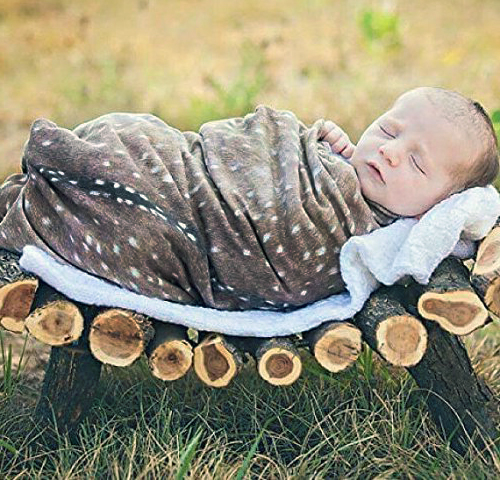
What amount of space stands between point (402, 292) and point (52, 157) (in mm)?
919

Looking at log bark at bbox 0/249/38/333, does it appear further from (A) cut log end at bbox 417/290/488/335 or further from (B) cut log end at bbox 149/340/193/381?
(A) cut log end at bbox 417/290/488/335

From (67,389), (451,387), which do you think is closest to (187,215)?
(67,389)

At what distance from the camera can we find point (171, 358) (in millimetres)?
2359

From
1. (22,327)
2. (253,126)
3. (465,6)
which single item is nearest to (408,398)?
(253,126)

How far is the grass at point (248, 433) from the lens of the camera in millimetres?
2449

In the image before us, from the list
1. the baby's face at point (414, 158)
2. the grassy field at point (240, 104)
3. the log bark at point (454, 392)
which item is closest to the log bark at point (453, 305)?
the log bark at point (454, 392)

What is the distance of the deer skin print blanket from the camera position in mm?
2367

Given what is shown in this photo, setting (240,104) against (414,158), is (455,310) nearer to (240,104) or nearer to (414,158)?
(414,158)

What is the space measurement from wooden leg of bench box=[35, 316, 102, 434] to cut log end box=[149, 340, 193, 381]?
24cm

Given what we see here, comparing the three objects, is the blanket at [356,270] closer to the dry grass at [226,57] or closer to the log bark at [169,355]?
the log bark at [169,355]

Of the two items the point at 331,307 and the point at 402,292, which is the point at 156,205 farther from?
the point at 402,292

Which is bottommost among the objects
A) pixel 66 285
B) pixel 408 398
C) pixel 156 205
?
pixel 408 398

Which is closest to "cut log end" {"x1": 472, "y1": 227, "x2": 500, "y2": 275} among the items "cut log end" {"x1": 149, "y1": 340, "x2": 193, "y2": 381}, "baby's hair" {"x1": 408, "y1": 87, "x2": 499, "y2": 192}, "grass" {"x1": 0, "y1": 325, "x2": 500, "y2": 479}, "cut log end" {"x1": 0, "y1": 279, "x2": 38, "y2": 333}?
"baby's hair" {"x1": 408, "y1": 87, "x2": 499, "y2": 192}

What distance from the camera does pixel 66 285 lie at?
2.33 metres
